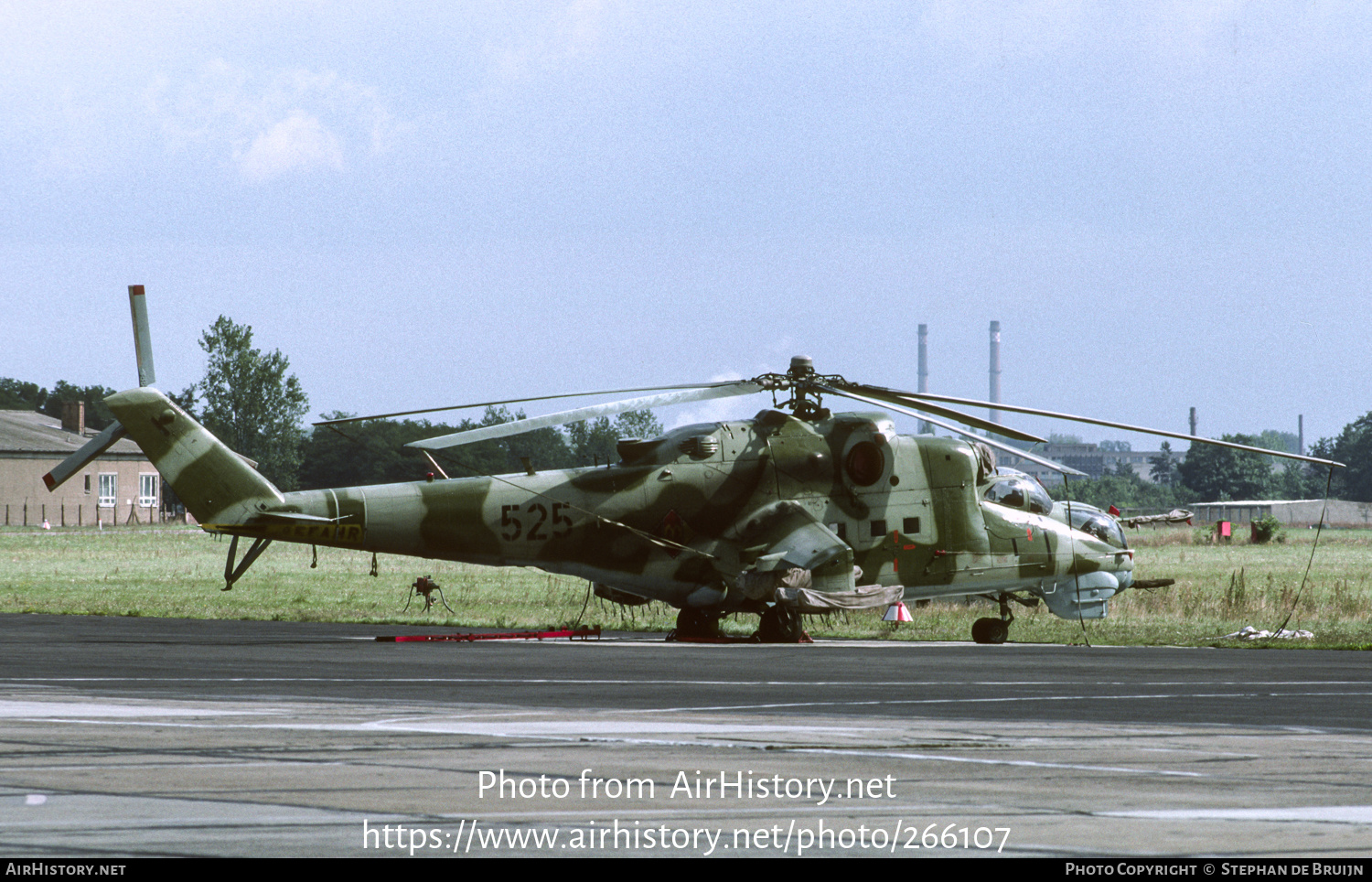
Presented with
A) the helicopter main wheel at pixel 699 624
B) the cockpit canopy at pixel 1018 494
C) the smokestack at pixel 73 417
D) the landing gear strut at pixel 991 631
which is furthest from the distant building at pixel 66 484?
the landing gear strut at pixel 991 631

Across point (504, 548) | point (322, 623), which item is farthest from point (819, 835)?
point (322, 623)

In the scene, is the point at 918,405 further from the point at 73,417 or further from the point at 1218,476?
the point at 1218,476

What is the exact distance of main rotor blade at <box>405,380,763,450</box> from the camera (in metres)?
23.0

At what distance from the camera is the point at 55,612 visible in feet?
116

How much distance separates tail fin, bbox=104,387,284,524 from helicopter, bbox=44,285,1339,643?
0.09 feet

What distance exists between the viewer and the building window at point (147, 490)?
132125 millimetres

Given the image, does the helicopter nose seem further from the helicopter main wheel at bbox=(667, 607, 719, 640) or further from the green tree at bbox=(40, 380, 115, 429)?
the green tree at bbox=(40, 380, 115, 429)

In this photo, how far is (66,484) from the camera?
127 metres

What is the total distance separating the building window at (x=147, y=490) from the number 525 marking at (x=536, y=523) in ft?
363

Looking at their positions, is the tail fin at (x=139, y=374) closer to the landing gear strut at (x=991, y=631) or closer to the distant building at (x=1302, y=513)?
the landing gear strut at (x=991, y=631)

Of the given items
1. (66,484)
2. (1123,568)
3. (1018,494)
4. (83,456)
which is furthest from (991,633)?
(66,484)

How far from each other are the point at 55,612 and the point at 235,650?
12819 millimetres

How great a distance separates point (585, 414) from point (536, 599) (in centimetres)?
1580

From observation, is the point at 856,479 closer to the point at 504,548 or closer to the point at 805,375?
the point at 805,375
